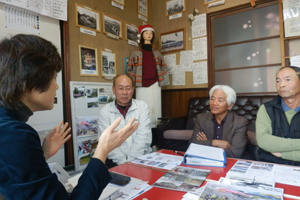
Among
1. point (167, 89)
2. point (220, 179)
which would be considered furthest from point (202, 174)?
point (167, 89)

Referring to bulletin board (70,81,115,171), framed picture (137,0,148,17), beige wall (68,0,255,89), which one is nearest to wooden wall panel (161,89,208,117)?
beige wall (68,0,255,89)

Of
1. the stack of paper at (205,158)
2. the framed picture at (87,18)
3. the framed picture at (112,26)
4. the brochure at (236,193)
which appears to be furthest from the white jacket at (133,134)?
the framed picture at (112,26)

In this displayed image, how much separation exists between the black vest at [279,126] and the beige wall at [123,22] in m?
1.62

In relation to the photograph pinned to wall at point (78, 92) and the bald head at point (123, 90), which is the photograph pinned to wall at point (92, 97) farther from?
the bald head at point (123, 90)

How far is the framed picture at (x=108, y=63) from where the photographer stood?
2644 millimetres

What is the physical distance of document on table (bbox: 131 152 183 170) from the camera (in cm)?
108

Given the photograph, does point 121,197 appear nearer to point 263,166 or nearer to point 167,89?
point 263,166

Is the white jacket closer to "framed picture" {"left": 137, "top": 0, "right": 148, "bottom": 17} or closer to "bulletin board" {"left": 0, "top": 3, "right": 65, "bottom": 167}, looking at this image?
"bulletin board" {"left": 0, "top": 3, "right": 65, "bottom": 167}

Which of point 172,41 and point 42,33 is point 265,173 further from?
point 172,41

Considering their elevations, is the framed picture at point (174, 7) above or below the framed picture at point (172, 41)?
above

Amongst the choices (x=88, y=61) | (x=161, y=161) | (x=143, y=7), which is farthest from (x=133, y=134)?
(x=143, y=7)

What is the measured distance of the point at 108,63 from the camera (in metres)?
2.71

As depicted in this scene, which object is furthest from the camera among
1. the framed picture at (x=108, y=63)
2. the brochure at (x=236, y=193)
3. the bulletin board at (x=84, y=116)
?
the framed picture at (x=108, y=63)

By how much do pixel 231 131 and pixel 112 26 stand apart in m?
2.13
